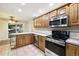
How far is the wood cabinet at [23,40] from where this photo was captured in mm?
1553

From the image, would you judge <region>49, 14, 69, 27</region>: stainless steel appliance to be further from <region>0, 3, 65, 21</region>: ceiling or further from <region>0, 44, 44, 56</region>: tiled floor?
<region>0, 44, 44, 56</region>: tiled floor

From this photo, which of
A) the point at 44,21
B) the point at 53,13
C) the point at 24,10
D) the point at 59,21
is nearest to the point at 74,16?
the point at 59,21

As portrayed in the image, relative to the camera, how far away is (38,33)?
1.61m

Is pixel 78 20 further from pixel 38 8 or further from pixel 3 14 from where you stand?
pixel 3 14

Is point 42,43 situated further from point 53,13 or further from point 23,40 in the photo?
point 53,13

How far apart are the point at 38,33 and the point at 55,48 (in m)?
0.35

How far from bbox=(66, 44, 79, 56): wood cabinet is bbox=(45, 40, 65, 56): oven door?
7 cm

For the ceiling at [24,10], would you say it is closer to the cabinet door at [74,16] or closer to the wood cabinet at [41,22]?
the wood cabinet at [41,22]

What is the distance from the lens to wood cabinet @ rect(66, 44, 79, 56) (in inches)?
52.0

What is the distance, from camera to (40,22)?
5.31ft

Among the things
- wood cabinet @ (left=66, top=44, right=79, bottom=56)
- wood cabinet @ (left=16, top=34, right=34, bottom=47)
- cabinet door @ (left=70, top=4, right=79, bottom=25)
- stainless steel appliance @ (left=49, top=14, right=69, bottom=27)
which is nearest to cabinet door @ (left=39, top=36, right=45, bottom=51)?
wood cabinet @ (left=16, top=34, right=34, bottom=47)

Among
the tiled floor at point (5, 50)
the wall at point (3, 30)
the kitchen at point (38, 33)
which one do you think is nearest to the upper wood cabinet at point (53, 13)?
the kitchen at point (38, 33)

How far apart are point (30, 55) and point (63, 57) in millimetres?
432

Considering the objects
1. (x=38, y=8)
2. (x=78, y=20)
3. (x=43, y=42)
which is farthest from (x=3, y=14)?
(x=78, y=20)
